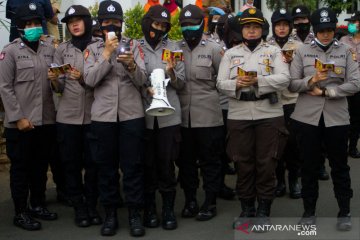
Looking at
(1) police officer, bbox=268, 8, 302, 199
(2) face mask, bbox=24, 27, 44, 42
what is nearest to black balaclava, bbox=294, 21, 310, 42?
(1) police officer, bbox=268, 8, 302, 199

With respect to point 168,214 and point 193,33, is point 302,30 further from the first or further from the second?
point 168,214

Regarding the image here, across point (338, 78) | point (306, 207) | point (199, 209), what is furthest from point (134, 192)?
point (338, 78)

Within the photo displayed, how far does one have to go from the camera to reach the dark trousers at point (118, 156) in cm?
556

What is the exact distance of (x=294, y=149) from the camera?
705 cm

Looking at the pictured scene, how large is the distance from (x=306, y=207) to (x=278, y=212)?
0.65 metres

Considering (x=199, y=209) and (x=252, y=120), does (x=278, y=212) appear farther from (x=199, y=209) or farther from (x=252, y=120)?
(x=252, y=120)

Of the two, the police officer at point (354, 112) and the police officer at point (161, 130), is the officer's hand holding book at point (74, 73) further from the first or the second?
the police officer at point (354, 112)

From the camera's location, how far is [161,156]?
5.81m

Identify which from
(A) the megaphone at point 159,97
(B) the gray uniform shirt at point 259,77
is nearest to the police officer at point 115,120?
(A) the megaphone at point 159,97

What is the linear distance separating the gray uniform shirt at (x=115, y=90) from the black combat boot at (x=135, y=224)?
37.4 inches

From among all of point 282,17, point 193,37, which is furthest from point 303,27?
point 193,37

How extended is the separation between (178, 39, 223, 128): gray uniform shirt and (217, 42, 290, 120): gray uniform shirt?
407 mm

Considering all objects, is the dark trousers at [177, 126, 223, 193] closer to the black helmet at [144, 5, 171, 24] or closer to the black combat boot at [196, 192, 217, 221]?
the black combat boot at [196, 192, 217, 221]

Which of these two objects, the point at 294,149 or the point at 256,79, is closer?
the point at 256,79
